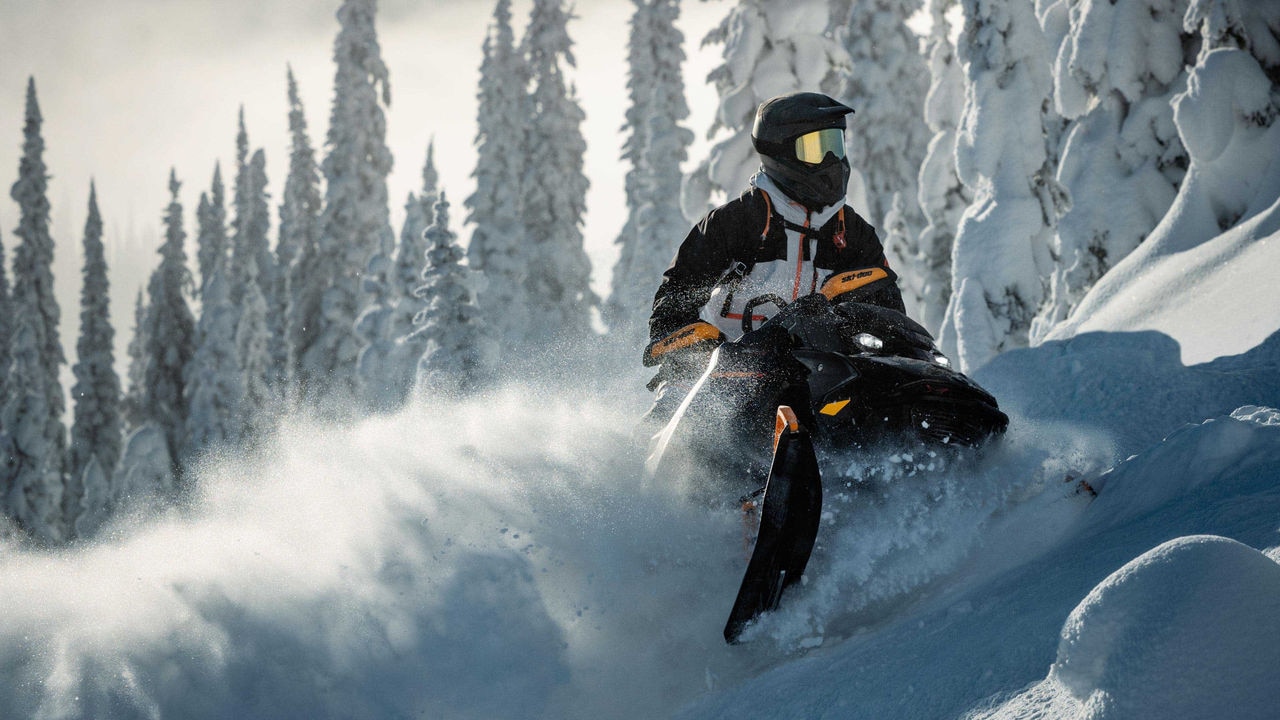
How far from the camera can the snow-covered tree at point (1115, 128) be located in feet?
32.1

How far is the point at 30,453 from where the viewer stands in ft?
123

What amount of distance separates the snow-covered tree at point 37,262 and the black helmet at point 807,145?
42485 mm

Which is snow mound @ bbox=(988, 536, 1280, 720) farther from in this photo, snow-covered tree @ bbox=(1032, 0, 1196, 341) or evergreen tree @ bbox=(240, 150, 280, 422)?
evergreen tree @ bbox=(240, 150, 280, 422)

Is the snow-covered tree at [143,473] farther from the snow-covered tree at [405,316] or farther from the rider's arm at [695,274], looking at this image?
the rider's arm at [695,274]

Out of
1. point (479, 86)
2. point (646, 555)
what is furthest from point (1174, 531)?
point (479, 86)

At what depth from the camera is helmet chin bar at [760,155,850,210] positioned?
514cm

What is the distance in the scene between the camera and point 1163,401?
17.4 feet

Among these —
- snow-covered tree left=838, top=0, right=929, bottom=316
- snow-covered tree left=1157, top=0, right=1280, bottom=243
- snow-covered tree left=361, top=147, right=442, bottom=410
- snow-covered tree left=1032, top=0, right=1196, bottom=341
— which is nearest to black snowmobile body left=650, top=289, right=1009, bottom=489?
snow-covered tree left=1157, top=0, right=1280, bottom=243

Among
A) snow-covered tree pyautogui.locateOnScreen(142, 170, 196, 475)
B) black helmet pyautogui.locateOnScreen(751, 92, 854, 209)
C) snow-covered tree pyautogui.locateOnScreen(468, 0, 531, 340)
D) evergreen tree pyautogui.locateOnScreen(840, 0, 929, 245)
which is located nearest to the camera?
black helmet pyautogui.locateOnScreen(751, 92, 854, 209)

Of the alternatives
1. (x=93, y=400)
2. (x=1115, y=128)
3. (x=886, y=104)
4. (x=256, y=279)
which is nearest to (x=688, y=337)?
(x=1115, y=128)

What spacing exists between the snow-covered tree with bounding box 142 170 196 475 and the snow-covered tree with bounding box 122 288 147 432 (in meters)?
0.81

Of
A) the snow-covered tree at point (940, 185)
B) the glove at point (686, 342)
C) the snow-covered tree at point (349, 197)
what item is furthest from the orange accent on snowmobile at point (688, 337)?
the snow-covered tree at point (349, 197)

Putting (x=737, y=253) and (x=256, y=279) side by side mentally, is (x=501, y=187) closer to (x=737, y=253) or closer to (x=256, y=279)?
(x=256, y=279)

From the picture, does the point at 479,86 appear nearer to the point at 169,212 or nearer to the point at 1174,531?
the point at 169,212
